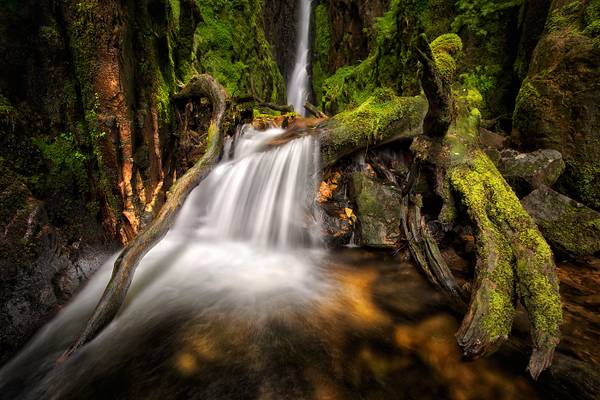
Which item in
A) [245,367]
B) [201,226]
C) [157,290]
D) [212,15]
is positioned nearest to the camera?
[245,367]

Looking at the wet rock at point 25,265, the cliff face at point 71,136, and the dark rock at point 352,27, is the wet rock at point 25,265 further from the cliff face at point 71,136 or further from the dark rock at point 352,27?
the dark rock at point 352,27

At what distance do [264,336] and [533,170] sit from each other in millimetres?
4943

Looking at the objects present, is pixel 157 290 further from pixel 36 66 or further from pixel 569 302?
pixel 569 302

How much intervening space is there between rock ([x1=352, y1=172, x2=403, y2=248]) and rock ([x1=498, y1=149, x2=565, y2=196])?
2.00 m

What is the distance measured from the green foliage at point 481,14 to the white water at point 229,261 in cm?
658

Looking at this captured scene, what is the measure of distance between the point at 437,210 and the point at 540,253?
72.1 inches

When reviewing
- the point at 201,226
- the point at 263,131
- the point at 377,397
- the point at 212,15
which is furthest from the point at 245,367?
the point at 212,15

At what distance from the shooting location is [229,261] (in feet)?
13.5

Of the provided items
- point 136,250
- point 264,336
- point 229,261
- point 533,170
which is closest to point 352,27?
point 533,170

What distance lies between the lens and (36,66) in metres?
2.69

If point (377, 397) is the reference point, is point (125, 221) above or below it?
above

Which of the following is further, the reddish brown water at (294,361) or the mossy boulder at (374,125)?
the mossy boulder at (374,125)

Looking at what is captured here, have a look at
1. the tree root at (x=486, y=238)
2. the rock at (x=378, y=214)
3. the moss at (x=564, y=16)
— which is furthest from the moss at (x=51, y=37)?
the moss at (x=564, y=16)

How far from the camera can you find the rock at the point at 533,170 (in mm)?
4438
